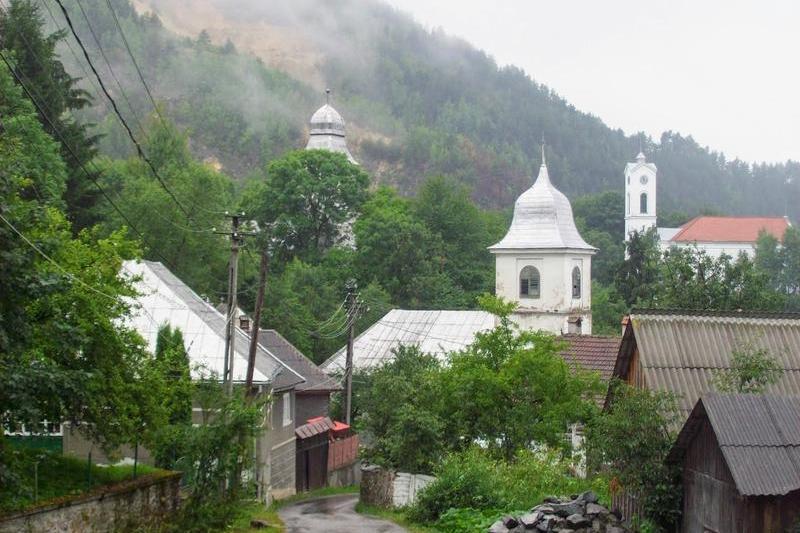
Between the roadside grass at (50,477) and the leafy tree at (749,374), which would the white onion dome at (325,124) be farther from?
the leafy tree at (749,374)

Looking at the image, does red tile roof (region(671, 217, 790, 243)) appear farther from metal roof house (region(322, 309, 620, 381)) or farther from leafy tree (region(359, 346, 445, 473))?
leafy tree (region(359, 346, 445, 473))

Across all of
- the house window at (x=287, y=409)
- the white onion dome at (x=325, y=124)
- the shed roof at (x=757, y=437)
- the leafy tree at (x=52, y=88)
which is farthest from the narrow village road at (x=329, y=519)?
the white onion dome at (x=325, y=124)

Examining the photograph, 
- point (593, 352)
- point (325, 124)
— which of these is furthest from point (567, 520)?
point (325, 124)

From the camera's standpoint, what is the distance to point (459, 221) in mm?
79188

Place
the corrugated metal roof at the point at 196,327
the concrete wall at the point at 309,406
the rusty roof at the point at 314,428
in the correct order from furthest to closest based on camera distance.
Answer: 1. the concrete wall at the point at 309,406
2. the rusty roof at the point at 314,428
3. the corrugated metal roof at the point at 196,327

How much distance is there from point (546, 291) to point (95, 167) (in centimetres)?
1896

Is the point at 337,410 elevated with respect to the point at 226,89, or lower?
lower

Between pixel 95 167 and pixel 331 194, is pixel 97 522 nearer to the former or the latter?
pixel 95 167

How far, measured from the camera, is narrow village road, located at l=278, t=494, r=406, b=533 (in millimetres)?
26288

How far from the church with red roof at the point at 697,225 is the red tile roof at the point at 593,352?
102 metres

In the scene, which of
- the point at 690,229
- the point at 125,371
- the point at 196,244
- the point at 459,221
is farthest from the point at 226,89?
the point at 125,371

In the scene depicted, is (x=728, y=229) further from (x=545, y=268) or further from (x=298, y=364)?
(x=298, y=364)

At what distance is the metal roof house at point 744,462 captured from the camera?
16.1 meters

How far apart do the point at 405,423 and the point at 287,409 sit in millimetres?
7915
